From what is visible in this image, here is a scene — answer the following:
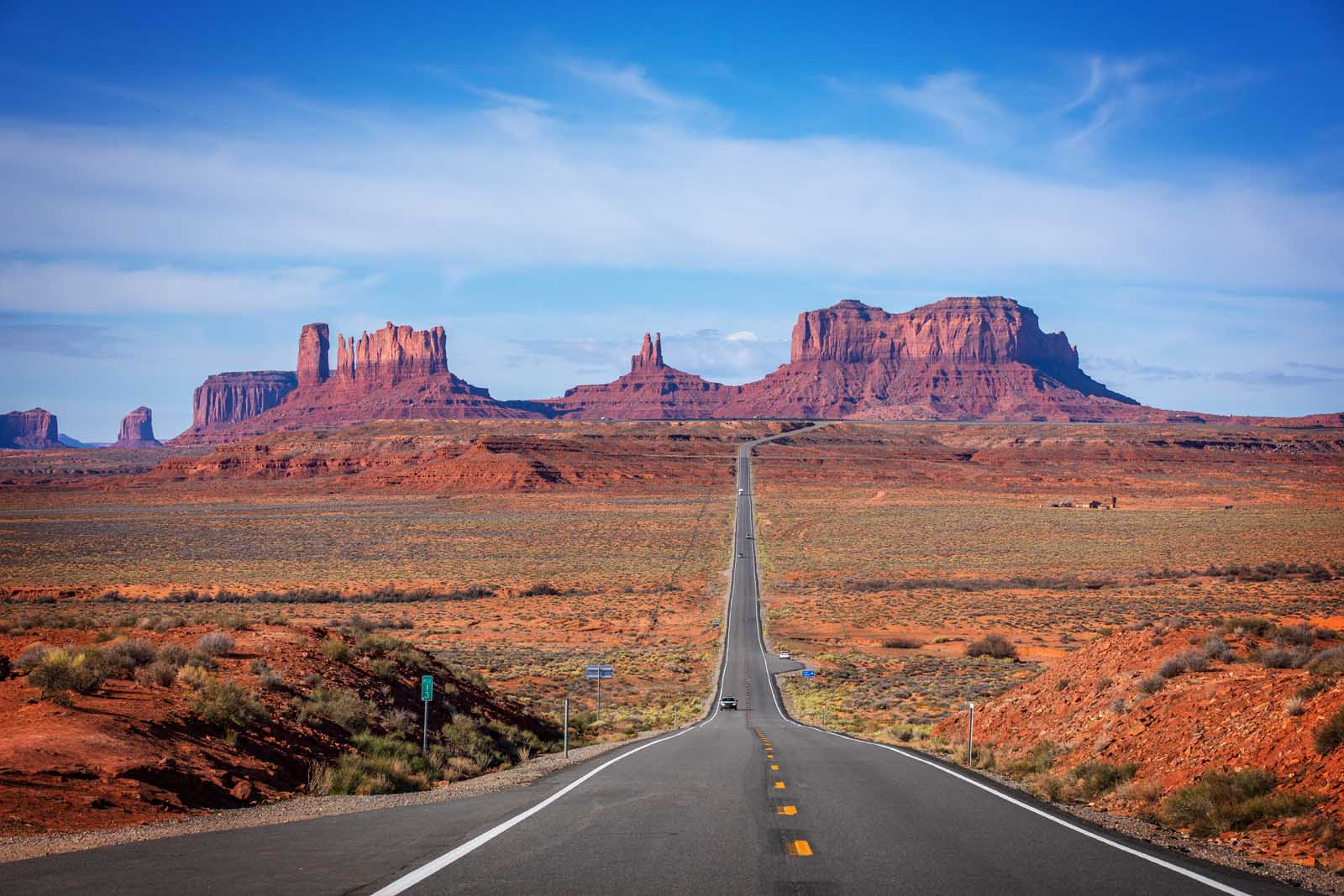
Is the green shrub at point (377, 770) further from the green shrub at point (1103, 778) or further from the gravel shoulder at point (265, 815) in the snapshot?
the green shrub at point (1103, 778)

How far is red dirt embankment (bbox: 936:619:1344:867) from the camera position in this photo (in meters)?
8.93

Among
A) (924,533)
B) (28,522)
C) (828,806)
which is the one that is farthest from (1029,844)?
(28,522)

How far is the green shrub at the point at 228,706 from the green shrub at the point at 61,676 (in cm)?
128

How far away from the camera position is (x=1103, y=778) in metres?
11.9

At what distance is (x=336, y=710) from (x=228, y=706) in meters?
2.07

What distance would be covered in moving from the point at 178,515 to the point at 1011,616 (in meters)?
92.7

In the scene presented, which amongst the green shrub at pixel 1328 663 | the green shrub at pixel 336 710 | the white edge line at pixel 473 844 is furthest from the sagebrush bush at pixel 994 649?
the green shrub at pixel 336 710

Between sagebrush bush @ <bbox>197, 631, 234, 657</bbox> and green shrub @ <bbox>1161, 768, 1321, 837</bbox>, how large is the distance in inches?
531

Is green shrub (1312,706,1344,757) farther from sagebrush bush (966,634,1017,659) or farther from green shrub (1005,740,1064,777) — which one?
sagebrush bush (966,634,1017,659)

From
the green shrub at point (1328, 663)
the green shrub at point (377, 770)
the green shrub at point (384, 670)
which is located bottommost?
the green shrub at point (377, 770)

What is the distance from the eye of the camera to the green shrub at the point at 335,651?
16.3 metres

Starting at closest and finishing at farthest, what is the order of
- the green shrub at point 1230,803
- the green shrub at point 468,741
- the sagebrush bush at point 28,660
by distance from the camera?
the green shrub at point 1230,803
the sagebrush bush at point 28,660
the green shrub at point 468,741

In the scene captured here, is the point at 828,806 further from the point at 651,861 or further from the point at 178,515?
the point at 178,515

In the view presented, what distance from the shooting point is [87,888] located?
19.3ft
